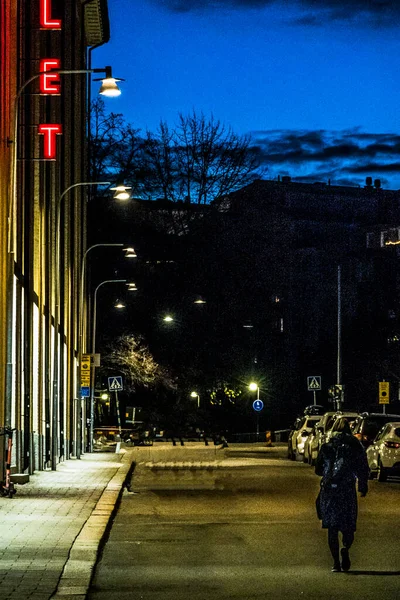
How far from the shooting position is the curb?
34.1ft

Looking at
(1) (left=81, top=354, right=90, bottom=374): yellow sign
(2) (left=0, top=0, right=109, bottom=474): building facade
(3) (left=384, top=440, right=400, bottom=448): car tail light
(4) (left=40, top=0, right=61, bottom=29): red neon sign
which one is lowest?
(3) (left=384, top=440, right=400, bottom=448): car tail light

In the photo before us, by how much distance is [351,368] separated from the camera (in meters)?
80.6

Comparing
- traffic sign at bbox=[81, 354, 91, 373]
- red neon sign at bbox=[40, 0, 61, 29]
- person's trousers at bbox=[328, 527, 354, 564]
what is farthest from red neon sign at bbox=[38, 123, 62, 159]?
traffic sign at bbox=[81, 354, 91, 373]

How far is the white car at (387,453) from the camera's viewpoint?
94.9ft

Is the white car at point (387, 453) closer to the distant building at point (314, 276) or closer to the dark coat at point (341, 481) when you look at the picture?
the dark coat at point (341, 481)

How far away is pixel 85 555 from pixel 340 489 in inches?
107

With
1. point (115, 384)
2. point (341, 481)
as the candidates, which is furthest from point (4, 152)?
point (115, 384)

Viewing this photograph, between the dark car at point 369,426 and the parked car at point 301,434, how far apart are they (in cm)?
768

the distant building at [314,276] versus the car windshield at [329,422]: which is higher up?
the distant building at [314,276]

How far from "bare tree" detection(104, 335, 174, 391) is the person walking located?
162 feet

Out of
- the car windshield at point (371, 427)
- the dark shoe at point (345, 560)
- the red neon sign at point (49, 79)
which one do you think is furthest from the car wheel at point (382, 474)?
the dark shoe at point (345, 560)

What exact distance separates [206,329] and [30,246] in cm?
3583

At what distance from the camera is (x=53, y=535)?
566 inches

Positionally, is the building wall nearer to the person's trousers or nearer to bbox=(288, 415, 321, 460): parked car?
the person's trousers
